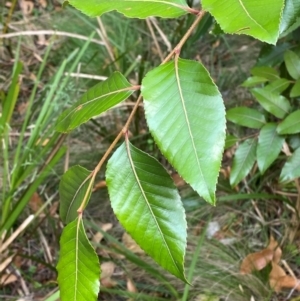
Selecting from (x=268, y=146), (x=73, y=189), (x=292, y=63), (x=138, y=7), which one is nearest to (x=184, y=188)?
(x=268, y=146)

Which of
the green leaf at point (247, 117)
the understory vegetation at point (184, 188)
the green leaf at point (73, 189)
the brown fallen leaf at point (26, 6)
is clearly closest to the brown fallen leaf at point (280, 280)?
the understory vegetation at point (184, 188)

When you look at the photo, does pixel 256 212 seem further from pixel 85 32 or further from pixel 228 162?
pixel 85 32

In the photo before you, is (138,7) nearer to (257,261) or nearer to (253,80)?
(253,80)

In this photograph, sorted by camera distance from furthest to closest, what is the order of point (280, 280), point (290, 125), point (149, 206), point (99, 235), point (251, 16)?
1. point (99, 235)
2. point (280, 280)
3. point (290, 125)
4. point (149, 206)
5. point (251, 16)

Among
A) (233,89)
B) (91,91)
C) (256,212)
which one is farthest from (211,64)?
(91,91)

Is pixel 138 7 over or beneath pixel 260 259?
over

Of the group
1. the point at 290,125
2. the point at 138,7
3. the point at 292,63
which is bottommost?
the point at 290,125

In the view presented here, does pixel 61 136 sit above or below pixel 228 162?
above
